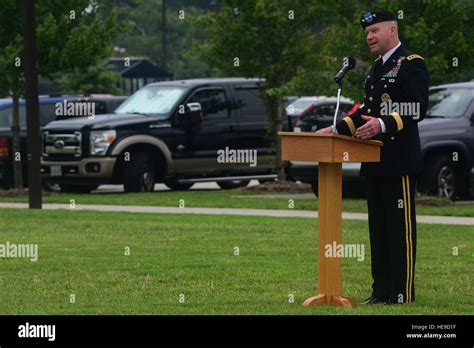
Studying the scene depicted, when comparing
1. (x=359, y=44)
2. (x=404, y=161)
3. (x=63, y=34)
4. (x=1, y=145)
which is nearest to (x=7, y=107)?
(x=1, y=145)

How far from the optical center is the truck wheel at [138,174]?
82.5 feet

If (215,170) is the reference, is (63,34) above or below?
above

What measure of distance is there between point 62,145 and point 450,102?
7035 millimetres

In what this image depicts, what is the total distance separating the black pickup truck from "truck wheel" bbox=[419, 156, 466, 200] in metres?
5.28

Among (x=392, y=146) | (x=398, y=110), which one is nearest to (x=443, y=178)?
(x=392, y=146)

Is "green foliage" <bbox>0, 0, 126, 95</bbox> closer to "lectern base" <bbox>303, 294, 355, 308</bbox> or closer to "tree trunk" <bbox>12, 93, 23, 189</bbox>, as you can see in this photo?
"tree trunk" <bbox>12, 93, 23, 189</bbox>

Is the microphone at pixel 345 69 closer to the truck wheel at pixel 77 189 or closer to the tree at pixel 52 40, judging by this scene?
the tree at pixel 52 40

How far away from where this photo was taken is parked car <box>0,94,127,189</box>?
87.2 ft

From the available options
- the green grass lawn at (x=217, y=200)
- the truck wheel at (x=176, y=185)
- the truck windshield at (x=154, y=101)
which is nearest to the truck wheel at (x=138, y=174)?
the green grass lawn at (x=217, y=200)

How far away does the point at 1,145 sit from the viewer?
26.5 meters

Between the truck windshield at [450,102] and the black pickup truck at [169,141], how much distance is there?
4840mm

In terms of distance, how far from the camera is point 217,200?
23.0 m

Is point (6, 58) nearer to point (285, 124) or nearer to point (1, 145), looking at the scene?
point (1, 145)

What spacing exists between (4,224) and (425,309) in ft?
28.9
